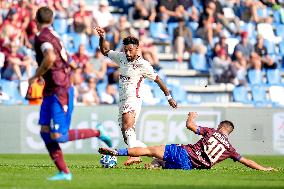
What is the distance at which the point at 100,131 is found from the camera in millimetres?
13969

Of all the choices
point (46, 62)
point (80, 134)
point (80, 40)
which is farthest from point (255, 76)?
point (46, 62)

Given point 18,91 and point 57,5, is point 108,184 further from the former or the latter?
point 57,5

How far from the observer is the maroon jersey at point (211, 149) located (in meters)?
15.9

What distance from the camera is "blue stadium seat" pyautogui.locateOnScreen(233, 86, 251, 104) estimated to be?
89.7 feet

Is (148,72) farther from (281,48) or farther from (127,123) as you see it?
(281,48)

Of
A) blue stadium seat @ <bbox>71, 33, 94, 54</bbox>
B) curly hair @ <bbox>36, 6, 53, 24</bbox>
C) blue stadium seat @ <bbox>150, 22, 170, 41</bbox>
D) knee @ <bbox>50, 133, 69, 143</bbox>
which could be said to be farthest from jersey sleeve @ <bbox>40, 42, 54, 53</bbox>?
blue stadium seat @ <bbox>150, 22, 170, 41</bbox>

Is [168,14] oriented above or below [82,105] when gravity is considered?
above

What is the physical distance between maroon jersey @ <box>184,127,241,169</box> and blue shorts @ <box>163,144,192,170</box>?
87 mm

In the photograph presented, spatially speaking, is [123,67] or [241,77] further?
[241,77]

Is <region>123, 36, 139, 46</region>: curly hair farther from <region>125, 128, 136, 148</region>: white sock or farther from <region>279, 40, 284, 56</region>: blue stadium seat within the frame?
<region>279, 40, 284, 56</region>: blue stadium seat

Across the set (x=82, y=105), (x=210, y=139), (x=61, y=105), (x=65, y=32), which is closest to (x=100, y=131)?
(x=61, y=105)

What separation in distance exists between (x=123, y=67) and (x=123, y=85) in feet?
0.96

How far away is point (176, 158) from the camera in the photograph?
1606cm

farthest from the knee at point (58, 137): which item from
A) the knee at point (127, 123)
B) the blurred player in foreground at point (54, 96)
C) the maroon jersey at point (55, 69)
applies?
the knee at point (127, 123)
